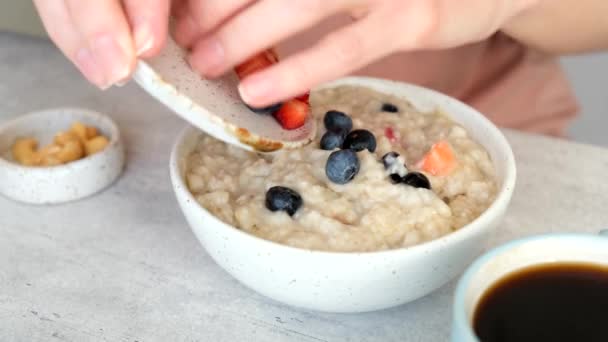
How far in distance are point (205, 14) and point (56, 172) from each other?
353 millimetres

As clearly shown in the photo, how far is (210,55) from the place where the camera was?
0.80m

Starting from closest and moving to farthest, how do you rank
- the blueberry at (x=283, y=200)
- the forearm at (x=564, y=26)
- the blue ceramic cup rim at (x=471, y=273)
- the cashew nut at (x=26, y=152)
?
the blue ceramic cup rim at (x=471, y=273) → the blueberry at (x=283, y=200) → the cashew nut at (x=26, y=152) → the forearm at (x=564, y=26)

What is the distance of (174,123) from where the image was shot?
47.9 inches

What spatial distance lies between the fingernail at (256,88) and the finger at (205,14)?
8 centimetres

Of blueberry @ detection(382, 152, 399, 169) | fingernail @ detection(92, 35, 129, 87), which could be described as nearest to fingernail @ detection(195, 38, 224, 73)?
fingernail @ detection(92, 35, 129, 87)

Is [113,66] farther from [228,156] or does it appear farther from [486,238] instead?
[486,238]

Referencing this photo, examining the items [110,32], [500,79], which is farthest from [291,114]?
[500,79]

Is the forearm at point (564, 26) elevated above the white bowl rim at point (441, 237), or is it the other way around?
the white bowl rim at point (441, 237)

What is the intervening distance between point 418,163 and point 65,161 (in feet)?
1.63

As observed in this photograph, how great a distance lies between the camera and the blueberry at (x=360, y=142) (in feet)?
2.93

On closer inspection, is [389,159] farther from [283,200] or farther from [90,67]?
[90,67]

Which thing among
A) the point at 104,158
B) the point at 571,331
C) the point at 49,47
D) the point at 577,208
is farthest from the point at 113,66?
the point at 49,47

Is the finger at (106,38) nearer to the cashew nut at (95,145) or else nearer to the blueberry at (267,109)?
the blueberry at (267,109)

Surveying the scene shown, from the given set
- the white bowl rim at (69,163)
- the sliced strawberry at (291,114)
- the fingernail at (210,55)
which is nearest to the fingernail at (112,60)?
the fingernail at (210,55)
